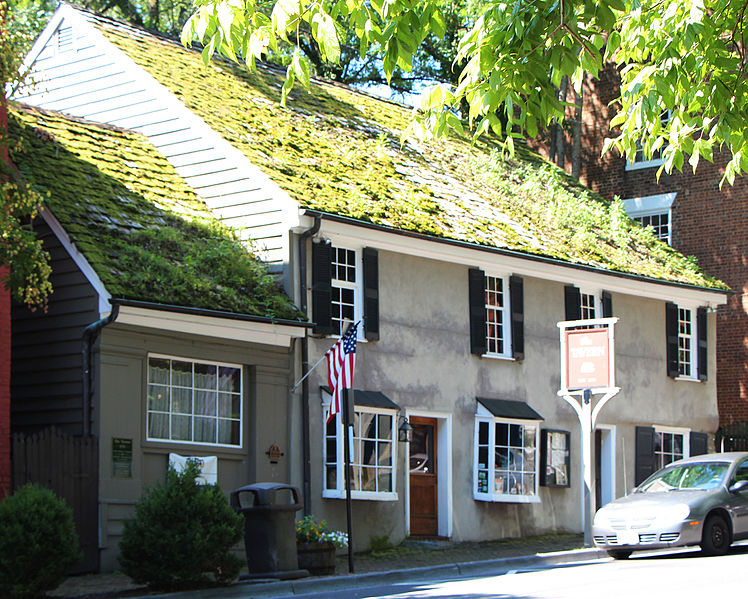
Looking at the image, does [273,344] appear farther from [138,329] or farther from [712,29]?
[712,29]

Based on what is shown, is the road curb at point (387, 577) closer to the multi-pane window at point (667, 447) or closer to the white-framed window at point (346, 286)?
the white-framed window at point (346, 286)

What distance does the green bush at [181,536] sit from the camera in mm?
13094

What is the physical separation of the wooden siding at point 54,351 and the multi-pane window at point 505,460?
7590 millimetres

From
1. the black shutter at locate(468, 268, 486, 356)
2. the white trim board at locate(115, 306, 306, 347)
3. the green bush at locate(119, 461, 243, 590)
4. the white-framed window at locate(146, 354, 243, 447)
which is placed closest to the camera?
the green bush at locate(119, 461, 243, 590)

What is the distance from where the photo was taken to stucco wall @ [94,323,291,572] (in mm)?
15281

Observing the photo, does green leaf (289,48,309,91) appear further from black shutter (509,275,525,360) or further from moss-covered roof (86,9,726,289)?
black shutter (509,275,525,360)

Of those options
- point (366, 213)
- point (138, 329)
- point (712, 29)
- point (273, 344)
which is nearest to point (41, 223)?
point (138, 329)

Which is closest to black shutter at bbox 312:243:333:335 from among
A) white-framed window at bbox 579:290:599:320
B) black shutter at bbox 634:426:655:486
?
white-framed window at bbox 579:290:599:320

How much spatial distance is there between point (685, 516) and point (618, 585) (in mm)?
4306

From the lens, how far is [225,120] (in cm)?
2059

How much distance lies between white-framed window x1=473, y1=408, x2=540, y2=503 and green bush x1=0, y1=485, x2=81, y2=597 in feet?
31.4

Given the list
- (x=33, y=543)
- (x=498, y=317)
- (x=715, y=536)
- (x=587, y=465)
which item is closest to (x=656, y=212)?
(x=498, y=317)

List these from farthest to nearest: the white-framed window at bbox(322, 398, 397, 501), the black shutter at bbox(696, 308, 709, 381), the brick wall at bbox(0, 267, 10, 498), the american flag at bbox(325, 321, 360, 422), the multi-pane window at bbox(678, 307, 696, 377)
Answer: the black shutter at bbox(696, 308, 709, 381) → the multi-pane window at bbox(678, 307, 696, 377) → the white-framed window at bbox(322, 398, 397, 501) → the american flag at bbox(325, 321, 360, 422) → the brick wall at bbox(0, 267, 10, 498)

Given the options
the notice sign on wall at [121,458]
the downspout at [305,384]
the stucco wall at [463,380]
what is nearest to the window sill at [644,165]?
the stucco wall at [463,380]
